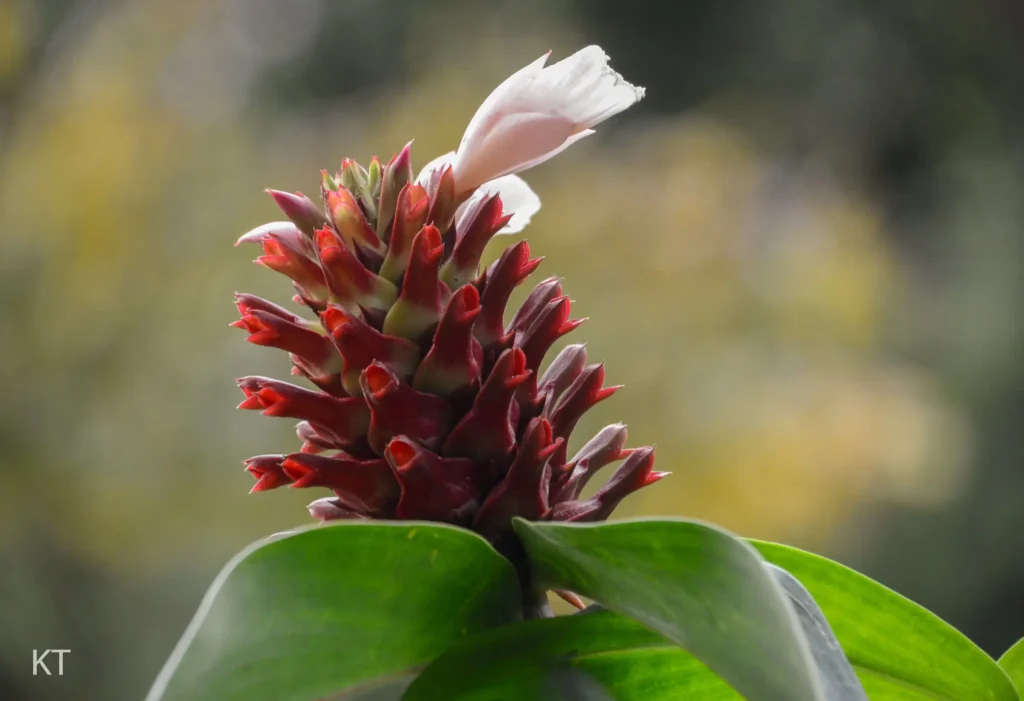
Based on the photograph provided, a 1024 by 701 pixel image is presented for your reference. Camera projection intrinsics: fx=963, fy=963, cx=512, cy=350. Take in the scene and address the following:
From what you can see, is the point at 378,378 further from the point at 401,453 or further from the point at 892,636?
the point at 892,636

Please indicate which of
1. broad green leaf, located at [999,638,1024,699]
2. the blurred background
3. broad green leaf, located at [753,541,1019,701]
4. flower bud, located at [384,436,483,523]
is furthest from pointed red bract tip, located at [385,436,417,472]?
the blurred background

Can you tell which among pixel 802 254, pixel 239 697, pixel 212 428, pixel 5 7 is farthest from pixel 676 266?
pixel 239 697

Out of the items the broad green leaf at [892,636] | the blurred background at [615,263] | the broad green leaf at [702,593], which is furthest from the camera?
the blurred background at [615,263]

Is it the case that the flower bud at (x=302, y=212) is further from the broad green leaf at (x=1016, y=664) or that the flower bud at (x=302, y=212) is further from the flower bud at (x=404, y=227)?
the broad green leaf at (x=1016, y=664)

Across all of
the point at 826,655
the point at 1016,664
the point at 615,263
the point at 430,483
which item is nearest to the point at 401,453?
the point at 430,483

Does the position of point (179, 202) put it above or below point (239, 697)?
above

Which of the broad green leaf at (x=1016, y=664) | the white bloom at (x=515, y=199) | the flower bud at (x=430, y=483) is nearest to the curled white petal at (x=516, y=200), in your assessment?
the white bloom at (x=515, y=199)

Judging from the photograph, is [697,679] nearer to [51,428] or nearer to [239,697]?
[239,697]

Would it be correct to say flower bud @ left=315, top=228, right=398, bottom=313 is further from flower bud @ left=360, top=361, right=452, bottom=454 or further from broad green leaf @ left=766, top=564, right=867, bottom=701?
broad green leaf @ left=766, top=564, right=867, bottom=701
